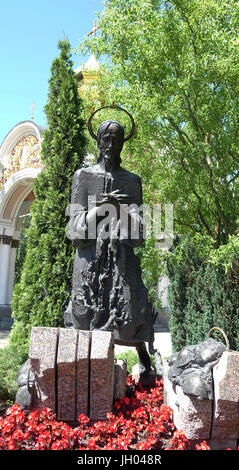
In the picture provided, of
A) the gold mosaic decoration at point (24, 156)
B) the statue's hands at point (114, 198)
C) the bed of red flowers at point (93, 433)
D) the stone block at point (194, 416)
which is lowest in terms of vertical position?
the bed of red flowers at point (93, 433)

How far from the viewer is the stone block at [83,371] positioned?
8.23 feet

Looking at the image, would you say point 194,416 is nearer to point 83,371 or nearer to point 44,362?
point 83,371

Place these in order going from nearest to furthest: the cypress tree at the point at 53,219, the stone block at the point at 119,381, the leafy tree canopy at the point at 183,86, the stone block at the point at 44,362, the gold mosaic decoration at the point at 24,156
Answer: the stone block at the point at 44,362 < the stone block at the point at 119,381 < the leafy tree canopy at the point at 183,86 < the cypress tree at the point at 53,219 < the gold mosaic decoration at the point at 24,156

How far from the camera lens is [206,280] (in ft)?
21.5

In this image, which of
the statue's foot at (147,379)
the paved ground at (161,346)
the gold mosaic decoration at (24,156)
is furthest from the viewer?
the gold mosaic decoration at (24,156)

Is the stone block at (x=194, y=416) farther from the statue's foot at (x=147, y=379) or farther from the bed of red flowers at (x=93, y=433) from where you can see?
the statue's foot at (x=147, y=379)

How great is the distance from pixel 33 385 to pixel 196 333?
4.56 metres

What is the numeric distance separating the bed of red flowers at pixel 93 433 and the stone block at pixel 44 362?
0.30ft

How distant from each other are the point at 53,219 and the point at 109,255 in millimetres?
4256

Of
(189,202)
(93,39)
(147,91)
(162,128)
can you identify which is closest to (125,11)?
(93,39)

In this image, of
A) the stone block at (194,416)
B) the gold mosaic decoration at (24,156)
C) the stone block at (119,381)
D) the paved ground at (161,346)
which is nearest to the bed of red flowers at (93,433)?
the stone block at (194,416)

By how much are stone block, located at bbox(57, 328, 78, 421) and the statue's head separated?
5.95ft

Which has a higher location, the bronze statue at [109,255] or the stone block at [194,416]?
the bronze statue at [109,255]

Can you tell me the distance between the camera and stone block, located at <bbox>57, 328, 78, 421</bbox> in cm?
248
